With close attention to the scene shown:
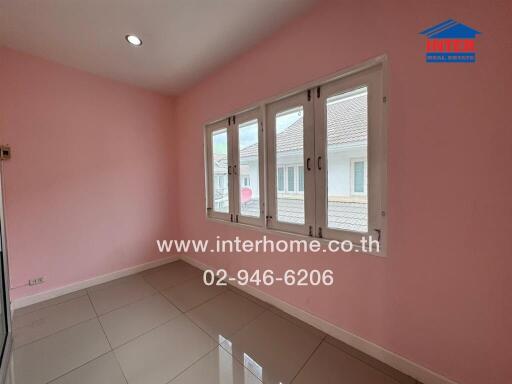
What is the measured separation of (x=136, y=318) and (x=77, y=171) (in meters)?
1.97

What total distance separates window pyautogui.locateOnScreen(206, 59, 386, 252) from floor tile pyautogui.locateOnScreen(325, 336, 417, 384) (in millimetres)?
858

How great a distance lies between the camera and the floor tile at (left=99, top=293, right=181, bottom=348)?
1.73 m

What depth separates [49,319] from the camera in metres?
1.95

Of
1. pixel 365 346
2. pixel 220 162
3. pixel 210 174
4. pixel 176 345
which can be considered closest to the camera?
pixel 365 346

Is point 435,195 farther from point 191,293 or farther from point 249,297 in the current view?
point 191,293

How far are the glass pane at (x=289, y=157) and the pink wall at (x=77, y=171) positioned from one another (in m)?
2.22

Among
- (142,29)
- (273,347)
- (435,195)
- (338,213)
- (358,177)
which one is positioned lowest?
(273,347)

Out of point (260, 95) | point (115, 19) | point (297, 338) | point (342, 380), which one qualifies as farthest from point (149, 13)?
point (342, 380)

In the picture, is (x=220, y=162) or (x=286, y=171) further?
(x=220, y=162)

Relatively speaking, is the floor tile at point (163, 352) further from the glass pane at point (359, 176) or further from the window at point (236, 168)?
the glass pane at point (359, 176)

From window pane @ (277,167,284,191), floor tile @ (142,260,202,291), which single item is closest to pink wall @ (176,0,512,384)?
window pane @ (277,167,284,191)

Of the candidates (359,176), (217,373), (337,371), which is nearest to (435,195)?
(359,176)

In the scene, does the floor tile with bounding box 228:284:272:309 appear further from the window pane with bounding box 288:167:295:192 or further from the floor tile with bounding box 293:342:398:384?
the window pane with bounding box 288:167:295:192

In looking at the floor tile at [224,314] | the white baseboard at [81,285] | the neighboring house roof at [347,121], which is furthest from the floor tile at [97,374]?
the neighboring house roof at [347,121]
